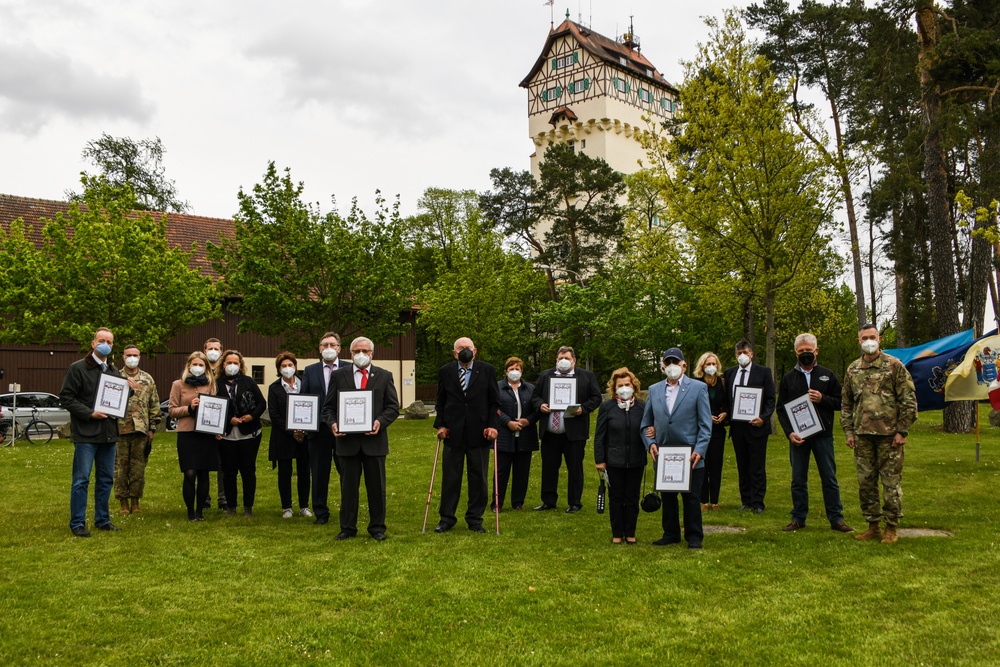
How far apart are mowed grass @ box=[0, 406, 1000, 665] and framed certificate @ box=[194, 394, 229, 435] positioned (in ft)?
3.70

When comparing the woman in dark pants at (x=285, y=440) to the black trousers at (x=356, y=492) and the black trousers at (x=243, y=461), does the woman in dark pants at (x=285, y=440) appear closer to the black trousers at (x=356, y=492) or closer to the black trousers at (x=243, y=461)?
the black trousers at (x=243, y=461)

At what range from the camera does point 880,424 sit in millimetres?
8617

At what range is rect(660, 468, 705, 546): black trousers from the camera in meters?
8.55

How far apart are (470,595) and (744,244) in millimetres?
18051

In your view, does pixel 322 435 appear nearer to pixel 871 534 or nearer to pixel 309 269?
pixel 871 534

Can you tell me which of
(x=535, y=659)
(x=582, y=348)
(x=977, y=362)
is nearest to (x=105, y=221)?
(x=582, y=348)

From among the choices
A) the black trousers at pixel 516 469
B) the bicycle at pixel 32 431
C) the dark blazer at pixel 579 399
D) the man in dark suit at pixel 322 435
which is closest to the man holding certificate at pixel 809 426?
the dark blazer at pixel 579 399

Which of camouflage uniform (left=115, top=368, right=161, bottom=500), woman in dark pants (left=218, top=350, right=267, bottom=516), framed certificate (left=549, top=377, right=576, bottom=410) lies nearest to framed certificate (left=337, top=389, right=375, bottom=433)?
woman in dark pants (left=218, top=350, right=267, bottom=516)

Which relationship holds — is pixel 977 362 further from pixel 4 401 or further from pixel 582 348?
pixel 582 348

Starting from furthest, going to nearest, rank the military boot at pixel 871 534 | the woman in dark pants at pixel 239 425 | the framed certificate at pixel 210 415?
1. the woman in dark pants at pixel 239 425
2. the framed certificate at pixel 210 415
3. the military boot at pixel 871 534

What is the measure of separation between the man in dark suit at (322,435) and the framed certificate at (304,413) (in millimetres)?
130

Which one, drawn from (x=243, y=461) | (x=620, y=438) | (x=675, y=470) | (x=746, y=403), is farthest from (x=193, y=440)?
(x=746, y=403)

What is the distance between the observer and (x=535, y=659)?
5.25m

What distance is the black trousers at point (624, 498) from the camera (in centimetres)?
884
